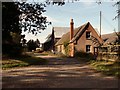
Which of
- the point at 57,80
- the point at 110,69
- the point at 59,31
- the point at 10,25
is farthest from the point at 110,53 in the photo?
the point at 59,31

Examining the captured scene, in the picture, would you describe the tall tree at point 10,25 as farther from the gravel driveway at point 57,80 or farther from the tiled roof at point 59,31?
the tiled roof at point 59,31

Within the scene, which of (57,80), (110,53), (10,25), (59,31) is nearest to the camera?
(57,80)

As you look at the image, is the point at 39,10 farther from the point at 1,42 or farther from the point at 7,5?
the point at 1,42

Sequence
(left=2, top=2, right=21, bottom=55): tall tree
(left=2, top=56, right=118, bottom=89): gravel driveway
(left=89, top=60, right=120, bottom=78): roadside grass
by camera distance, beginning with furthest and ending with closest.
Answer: (left=2, top=2, right=21, bottom=55): tall tree → (left=89, top=60, right=120, bottom=78): roadside grass → (left=2, top=56, right=118, bottom=89): gravel driveway

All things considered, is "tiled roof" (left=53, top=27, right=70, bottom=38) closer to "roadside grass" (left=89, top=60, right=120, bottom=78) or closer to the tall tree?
the tall tree

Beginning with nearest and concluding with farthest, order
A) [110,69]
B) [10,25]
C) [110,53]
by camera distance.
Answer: [110,69] < [10,25] < [110,53]

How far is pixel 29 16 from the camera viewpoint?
2452 cm

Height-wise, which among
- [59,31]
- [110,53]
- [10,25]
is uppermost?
[59,31]

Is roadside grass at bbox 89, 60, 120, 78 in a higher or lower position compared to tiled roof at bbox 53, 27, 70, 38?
lower

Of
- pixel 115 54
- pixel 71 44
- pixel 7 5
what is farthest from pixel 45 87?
pixel 71 44

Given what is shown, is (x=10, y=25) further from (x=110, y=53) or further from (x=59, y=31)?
(x=59, y=31)

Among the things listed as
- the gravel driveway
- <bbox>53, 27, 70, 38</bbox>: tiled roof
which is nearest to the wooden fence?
the gravel driveway

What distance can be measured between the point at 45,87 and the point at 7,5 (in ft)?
38.3

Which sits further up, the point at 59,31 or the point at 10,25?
the point at 59,31
